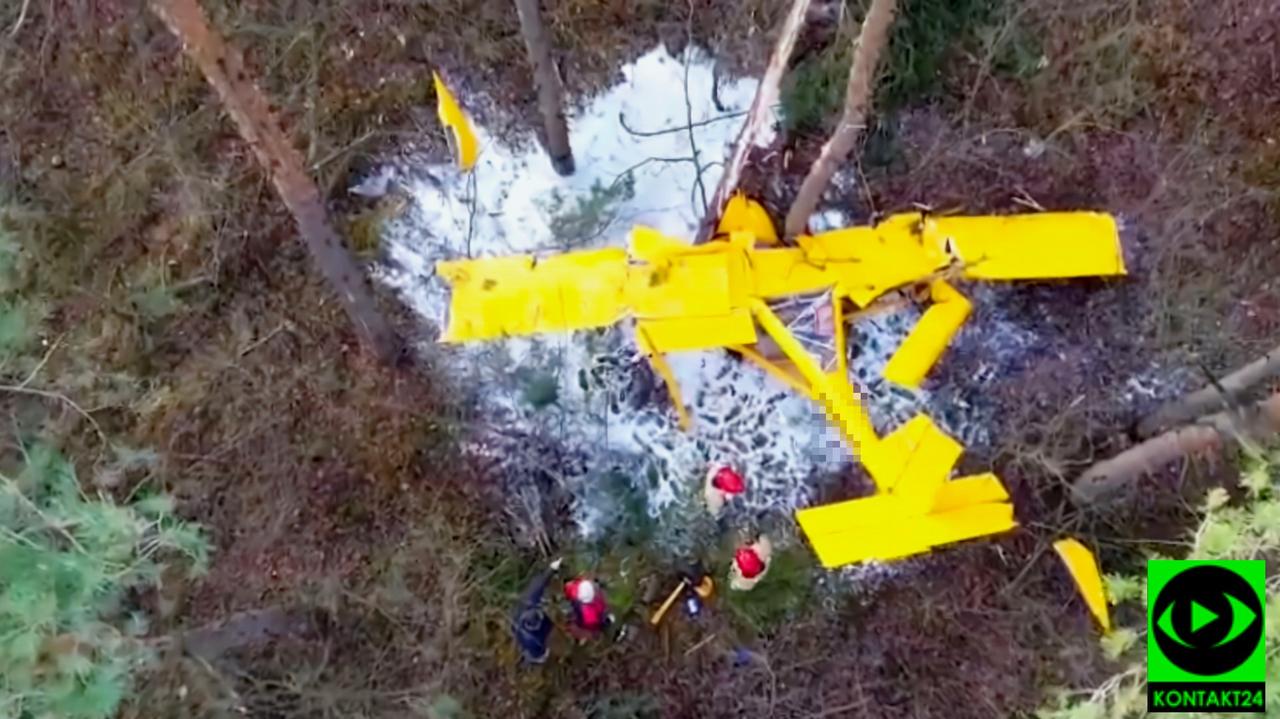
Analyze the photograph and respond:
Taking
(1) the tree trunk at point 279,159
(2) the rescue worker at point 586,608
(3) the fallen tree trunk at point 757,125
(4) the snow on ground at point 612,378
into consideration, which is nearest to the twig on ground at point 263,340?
(1) the tree trunk at point 279,159

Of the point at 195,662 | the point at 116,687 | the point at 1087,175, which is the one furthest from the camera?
the point at 1087,175

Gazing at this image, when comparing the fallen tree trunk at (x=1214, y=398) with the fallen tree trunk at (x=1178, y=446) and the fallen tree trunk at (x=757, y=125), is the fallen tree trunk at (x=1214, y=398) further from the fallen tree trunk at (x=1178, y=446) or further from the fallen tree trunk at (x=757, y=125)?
the fallen tree trunk at (x=757, y=125)

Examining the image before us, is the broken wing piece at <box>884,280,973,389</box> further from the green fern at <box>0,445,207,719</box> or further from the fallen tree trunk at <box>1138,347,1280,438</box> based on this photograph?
the green fern at <box>0,445,207,719</box>

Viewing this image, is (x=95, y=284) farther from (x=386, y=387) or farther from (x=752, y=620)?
(x=752, y=620)

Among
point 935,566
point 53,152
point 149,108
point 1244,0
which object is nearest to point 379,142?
point 149,108

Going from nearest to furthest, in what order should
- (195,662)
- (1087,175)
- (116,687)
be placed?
1. (116,687)
2. (195,662)
3. (1087,175)

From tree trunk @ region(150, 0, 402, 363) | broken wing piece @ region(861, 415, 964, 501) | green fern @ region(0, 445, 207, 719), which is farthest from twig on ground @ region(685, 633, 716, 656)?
green fern @ region(0, 445, 207, 719)
